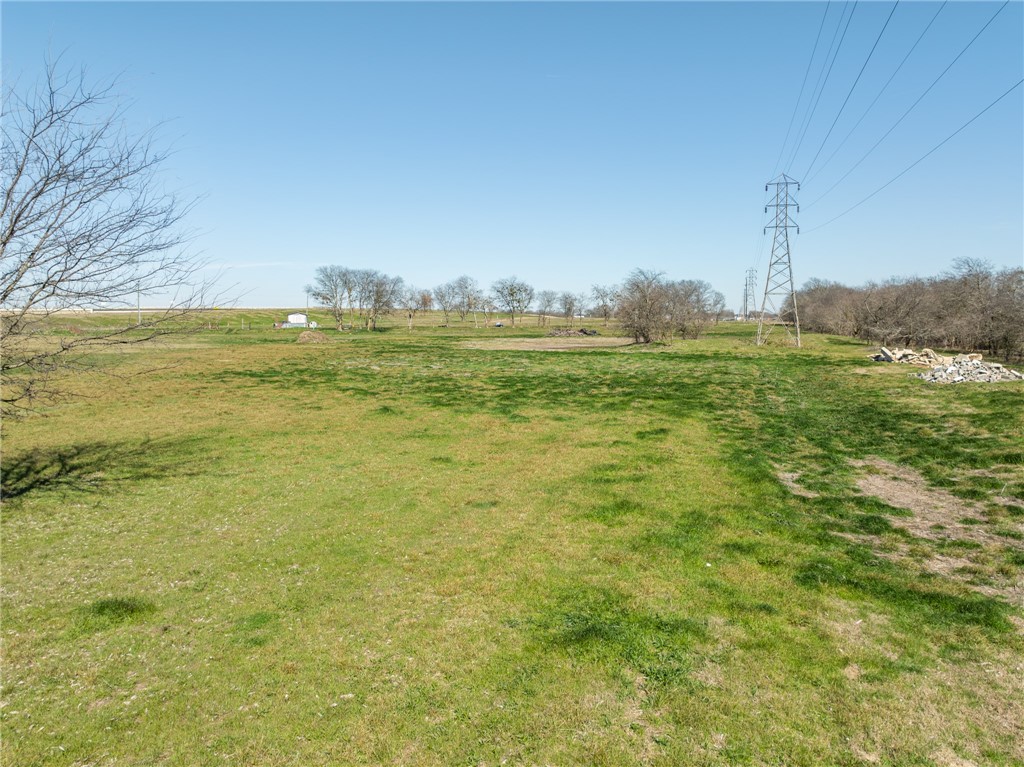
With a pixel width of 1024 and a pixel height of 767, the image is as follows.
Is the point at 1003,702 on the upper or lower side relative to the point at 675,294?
lower

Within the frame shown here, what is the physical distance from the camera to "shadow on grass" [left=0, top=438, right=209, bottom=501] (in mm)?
14297

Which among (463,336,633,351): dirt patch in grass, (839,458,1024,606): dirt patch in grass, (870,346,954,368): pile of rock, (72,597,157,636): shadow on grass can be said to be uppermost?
(463,336,633,351): dirt patch in grass

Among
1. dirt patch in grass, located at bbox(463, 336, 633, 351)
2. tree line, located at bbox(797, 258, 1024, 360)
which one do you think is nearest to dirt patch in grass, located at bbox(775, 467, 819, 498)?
tree line, located at bbox(797, 258, 1024, 360)

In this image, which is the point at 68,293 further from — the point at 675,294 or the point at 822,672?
the point at 675,294

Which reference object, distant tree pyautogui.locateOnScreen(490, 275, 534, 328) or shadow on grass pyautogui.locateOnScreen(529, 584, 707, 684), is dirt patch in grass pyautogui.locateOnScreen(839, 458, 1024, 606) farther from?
distant tree pyautogui.locateOnScreen(490, 275, 534, 328)

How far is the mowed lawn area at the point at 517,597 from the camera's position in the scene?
18.7 feet

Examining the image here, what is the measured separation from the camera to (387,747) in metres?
5.53

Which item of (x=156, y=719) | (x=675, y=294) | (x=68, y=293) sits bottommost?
(x=156, y=719)

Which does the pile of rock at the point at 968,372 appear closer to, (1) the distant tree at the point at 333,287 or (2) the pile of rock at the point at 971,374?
(2) the pile of rock at the point at 971,374

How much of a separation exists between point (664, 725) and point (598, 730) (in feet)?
2.42

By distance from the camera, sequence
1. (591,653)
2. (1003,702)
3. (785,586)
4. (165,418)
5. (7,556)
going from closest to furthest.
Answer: (1003,702)
(591,653)
(785,586)
(7,556)
(165,418)

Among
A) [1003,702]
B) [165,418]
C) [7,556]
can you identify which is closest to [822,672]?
[1003,702]

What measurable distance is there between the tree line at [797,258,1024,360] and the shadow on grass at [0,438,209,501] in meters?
53.9

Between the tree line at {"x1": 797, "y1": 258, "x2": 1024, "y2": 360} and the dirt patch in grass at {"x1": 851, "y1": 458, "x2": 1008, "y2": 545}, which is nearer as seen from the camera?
the dirt patch in grass at {"x1": 851, "y1": 458, "x2": 1008, "y2": 545}
